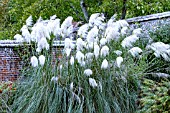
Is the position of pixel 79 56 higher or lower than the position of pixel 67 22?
lower

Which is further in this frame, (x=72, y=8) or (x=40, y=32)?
(x=72, y=8)

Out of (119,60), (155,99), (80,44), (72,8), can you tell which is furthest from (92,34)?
(72,8)

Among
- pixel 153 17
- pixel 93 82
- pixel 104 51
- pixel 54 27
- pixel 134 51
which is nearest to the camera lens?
pixel 93 82

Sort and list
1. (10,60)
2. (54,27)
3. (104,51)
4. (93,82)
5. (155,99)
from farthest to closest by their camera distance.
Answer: (10,60), (54,27), (104,51), (93,82), (155,99)

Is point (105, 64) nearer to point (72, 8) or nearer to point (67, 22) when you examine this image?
point (67, 22)

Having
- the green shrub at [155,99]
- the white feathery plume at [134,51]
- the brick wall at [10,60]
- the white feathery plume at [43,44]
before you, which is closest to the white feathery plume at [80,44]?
the white feathery plume at [43,44]

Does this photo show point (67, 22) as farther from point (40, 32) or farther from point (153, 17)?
point (153, 17)

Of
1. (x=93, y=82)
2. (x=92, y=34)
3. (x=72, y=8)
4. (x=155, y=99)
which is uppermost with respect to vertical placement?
(x=72, y=8)

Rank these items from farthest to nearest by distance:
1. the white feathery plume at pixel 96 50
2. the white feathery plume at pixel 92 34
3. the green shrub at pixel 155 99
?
1. the white feathery plume at pixel 92 34
2. the white feathery plume at pixel 96 50
3. the green shrub at pixel 155 99

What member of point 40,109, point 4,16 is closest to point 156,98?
point 40,109

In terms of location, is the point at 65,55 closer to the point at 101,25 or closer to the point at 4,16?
the point at 101,25

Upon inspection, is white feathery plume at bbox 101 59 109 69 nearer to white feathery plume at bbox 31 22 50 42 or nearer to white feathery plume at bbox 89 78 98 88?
white feathery plume at bbox 89 78 98 88

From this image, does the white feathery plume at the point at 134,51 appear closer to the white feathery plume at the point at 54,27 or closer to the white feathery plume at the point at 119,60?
the white feathery plume at the point at 119,60

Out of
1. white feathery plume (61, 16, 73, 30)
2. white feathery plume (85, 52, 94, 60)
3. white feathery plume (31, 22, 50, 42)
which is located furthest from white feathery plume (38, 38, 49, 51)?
white feathery plume (85, 52, 94, 60)
